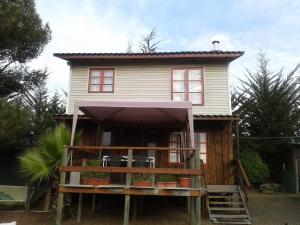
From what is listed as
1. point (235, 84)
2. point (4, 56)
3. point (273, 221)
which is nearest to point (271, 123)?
point (235, 84)

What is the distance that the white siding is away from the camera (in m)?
13.9

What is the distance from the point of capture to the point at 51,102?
2550 centimetres

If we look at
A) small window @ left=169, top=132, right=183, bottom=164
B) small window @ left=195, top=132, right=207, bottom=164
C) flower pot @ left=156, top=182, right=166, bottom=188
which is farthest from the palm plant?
small window @ left=195, top=132, right=207, bottom=164

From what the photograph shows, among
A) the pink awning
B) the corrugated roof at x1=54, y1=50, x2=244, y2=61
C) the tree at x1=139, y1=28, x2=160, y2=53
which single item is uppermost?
the tree at x1=139, y1=28, x2=160, y2=53

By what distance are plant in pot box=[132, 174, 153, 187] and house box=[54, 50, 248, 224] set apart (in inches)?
123

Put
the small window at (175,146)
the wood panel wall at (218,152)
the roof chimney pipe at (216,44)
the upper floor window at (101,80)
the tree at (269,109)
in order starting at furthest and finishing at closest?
the tree at (269,109) < the roof chimney pipe at (216,44) < the upper floor window at (101,80) < the small window at (175,146) < the wood panel wall at (218,152)

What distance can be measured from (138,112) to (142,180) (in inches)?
105

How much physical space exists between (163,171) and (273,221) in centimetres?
424

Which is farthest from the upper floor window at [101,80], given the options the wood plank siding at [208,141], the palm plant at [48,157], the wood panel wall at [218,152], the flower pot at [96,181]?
the flower pot at [96,181]

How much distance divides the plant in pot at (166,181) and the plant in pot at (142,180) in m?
0.27

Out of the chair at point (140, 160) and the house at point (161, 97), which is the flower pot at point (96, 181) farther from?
the house at point (161, 97)

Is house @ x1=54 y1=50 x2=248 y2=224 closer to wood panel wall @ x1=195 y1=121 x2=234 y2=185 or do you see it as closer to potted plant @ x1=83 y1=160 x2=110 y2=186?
wood panel wall @ x1=195 y1=121 x2=234 y2=185

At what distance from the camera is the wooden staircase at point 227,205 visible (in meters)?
10.6

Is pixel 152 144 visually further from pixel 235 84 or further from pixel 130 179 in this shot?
pixel 235 84
